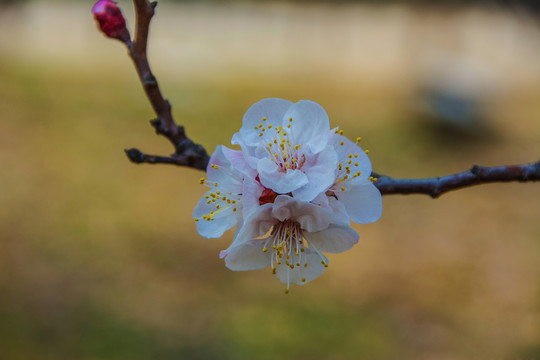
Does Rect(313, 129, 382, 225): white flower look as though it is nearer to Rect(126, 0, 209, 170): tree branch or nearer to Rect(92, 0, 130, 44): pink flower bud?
Rect(126, 0, 209, 170): tree branch

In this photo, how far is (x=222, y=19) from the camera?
253 inches

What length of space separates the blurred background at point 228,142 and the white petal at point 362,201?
204cm

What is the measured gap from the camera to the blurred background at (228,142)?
290cm

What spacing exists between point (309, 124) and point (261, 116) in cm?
9

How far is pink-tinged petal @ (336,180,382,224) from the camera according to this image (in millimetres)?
846

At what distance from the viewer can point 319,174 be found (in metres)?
0.81

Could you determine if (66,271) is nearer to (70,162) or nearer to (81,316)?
(81,316)

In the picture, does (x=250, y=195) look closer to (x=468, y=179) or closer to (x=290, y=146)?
(x=290, y=146)

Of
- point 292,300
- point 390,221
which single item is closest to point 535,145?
point 390,221

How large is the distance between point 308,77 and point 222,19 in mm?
1186

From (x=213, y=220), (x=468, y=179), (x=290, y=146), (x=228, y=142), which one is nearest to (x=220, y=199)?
(x=213, y=220)

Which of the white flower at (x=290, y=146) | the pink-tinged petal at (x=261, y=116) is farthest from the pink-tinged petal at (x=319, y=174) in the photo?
the pink-tinged petal at (x=261, y=116)

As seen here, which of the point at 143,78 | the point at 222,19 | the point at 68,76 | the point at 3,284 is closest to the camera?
the point at 143,78

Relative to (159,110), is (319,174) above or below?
below
